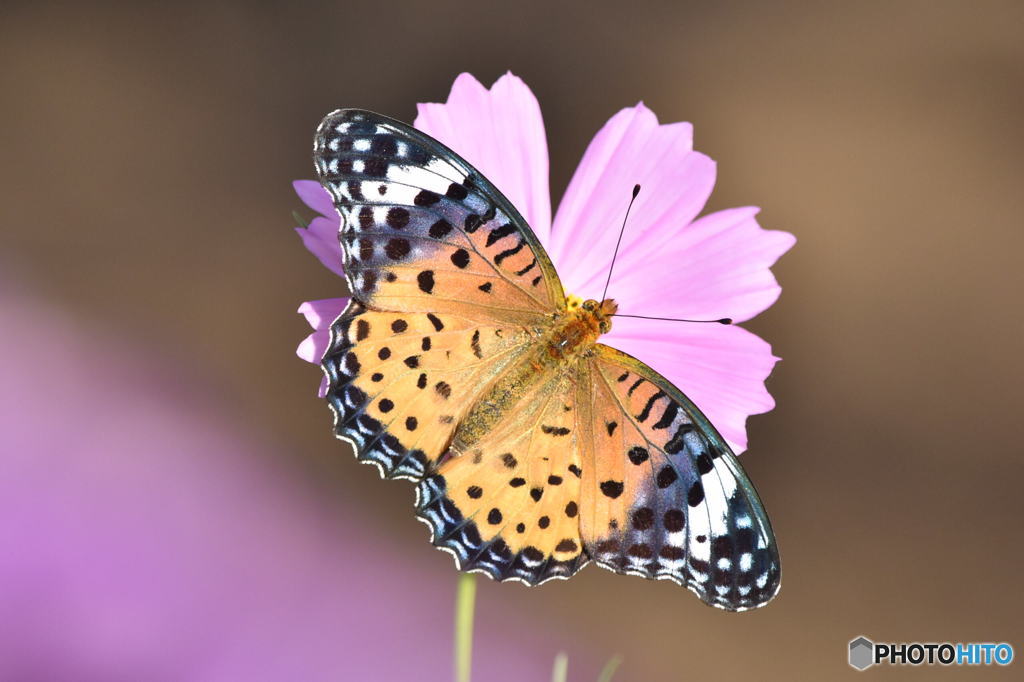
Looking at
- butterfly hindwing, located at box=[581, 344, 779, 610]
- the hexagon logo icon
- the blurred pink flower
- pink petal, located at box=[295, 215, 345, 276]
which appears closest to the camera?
butterfly hindwing, located at box=[581, 344, 779, 610]

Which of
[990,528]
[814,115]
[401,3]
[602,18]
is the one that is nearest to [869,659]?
[990,528]

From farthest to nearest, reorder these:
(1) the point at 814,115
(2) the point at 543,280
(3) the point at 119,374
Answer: (1) the point at 814,115 < (3) the point at 119,374 < (2) the point at 543,280

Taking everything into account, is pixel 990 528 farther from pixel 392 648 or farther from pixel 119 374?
pixel 119 374

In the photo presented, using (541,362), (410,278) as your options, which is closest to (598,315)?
(541,362)

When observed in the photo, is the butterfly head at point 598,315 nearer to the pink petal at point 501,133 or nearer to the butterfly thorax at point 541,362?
the butterfly thorax at point 541,362

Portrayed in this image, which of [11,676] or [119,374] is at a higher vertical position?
[119,374]

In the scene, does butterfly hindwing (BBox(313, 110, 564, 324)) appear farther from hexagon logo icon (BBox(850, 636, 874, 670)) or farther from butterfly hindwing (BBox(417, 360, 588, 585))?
hexagon logo icon (BBox(850, 636, 874, 670))

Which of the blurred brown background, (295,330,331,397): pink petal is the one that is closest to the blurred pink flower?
the blurred brown background
